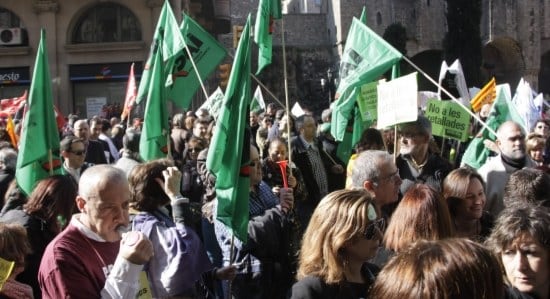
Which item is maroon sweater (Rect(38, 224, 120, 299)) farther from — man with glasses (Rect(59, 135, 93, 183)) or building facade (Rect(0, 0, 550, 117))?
building facade (Rect(0, 0, 550, 117))

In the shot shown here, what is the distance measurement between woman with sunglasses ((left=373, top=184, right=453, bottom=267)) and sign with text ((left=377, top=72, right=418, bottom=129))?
257 centimetres

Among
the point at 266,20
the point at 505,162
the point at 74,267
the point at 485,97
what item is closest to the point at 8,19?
the point at 485,97

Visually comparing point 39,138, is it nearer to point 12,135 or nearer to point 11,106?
point 12,135

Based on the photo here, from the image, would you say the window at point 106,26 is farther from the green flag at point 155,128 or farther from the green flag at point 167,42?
the green flag at point 155,128

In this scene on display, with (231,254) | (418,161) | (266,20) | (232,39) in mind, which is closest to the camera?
(231,254)

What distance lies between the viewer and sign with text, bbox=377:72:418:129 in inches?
271

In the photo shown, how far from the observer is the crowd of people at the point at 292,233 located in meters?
3.34

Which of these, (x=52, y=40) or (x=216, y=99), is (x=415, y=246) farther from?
(x=52, y=40)

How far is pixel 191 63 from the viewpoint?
29.2 ft

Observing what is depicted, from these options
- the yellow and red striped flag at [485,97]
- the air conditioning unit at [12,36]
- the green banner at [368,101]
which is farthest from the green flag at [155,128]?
the air conditioning unit at [12,36]

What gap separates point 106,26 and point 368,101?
62.5ft

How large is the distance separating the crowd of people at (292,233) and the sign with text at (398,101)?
19 centimetres

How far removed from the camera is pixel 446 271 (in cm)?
227

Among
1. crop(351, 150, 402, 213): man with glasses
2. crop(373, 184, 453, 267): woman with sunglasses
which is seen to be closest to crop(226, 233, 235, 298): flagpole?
crop(351, 150, 402, 213): man with glasses
